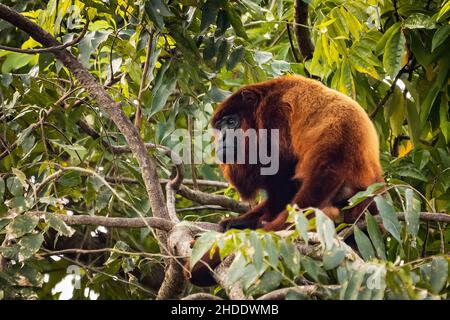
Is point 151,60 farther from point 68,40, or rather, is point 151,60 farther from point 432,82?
point 432,82

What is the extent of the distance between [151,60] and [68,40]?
52cm

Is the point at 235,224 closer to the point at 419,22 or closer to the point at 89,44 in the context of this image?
the point at 89,44

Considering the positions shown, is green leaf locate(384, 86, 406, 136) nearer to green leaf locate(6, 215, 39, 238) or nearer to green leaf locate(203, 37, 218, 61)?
green leaf locate(203, 37, 218, 61)

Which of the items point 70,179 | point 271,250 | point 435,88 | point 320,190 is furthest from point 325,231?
point 435,88

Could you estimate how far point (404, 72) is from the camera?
530 centimetres

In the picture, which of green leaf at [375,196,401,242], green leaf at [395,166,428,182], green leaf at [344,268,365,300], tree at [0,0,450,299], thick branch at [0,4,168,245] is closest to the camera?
green leaf at [344,268,365,300]

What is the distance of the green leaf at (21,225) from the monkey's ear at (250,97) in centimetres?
180

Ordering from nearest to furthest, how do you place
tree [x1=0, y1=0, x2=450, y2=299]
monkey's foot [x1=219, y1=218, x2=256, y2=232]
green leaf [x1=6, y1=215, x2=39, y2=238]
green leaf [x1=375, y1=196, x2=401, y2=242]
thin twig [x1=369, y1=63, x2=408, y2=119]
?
tree [x1=0, y1=0, x2=450, y2=299]
green leaf [x1=375, y1=196, x2=401, y2=242]
green leaf [x1=6, y1=215, x2=39, y2=238]
monkey's foot [x1=219, y1=218, x2=256, y2=232]
thin twig [x1=369, y1=63, x2=408, y2=119]

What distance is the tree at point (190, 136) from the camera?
279 centimetres

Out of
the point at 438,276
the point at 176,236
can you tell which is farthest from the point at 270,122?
the point at 438,276

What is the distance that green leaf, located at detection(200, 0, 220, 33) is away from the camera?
4.01 meters

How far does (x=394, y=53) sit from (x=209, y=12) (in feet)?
4.24

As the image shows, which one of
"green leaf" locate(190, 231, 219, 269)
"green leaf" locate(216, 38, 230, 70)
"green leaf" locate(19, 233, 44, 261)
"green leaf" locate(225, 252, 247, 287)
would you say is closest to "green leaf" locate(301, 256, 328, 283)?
"green leaf" locate(225, 252, 247, 287)

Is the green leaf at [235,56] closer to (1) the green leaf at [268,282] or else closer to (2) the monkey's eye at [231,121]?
(2) the monkey's eye at [231,121]
